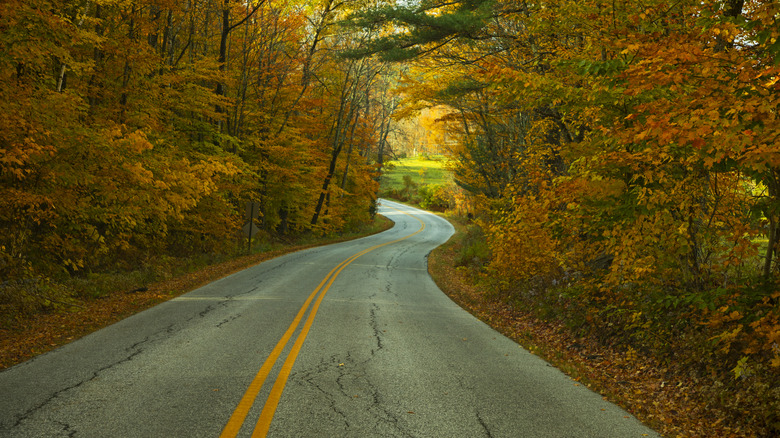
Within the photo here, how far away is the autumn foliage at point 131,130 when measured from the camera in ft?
28.0

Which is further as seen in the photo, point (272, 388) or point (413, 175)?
point (413, 175)

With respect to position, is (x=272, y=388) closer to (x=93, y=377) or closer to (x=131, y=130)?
(x=93, y=377)

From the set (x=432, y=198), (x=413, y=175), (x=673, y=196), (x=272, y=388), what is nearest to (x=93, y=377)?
(x=272, y=388)

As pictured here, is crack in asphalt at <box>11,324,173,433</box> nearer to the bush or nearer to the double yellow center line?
the double yellow center line

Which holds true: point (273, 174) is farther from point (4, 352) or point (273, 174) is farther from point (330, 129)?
point (4, 352)

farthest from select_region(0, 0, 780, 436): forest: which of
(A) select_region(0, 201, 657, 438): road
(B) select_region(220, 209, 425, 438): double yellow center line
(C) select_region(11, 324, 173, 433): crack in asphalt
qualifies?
(B) select_region(220, 209, 425, 438): double yellow center line

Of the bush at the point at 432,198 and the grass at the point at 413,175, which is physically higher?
the grass at the point at 413,175

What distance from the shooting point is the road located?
3990 millimetres

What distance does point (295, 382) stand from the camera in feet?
16.6

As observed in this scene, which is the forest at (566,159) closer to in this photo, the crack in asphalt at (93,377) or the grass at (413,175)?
the crack in asphalt at (93,377)

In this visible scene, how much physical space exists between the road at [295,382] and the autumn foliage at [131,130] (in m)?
3.54

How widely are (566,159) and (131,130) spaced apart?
11.2 meters

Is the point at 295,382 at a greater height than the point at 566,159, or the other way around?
the point at 566,159

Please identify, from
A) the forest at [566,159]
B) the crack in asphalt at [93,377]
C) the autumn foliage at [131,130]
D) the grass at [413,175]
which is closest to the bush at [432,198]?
the grass at [413,175]
